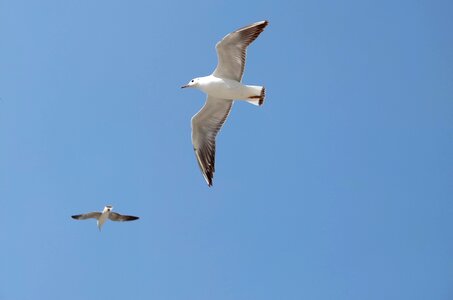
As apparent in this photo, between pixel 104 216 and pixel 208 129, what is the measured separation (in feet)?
14.2

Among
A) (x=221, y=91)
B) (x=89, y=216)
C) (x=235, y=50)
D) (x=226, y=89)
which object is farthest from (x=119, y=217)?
(x=235, y=50)

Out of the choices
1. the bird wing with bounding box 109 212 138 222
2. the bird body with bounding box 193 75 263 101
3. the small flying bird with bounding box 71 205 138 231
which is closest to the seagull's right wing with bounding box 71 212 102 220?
the small flying bird with bounding box 71 205 138 231

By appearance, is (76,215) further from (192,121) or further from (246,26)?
(246,26)

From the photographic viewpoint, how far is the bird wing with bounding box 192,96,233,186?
51.0 feet

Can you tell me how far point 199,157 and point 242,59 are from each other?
7.75ft

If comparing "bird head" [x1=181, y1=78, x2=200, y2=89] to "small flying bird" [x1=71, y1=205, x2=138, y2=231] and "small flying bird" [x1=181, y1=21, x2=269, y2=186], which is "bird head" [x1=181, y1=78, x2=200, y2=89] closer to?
"small flying bird" [x1=181, y1=21, x2=269, y2=186]

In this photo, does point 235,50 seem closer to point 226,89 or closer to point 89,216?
point 226,89

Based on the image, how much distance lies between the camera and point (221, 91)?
14.9m

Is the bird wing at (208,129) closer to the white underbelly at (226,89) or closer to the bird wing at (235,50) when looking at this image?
the white underbelly at (226,89)

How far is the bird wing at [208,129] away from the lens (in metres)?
15.6

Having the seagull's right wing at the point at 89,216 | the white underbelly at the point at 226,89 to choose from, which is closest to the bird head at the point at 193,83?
the white underbelly at the point at 226,89

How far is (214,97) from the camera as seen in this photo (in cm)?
1535

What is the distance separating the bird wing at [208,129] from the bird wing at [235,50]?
2.63ft

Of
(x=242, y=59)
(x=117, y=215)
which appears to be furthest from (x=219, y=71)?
(x=117, y=215)
